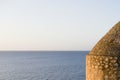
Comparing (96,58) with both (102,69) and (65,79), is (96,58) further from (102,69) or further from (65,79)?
(65,79)

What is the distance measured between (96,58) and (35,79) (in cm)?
4837

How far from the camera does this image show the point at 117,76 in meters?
8.06

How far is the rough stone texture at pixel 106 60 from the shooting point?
320 inches

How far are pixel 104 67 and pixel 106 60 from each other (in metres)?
0.25

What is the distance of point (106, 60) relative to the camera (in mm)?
8242

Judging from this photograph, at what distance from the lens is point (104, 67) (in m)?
8.25

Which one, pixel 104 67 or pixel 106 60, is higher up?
pixel 106 60

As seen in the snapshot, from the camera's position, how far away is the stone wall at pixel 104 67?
809 centimetres

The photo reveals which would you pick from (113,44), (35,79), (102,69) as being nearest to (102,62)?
(102,69)

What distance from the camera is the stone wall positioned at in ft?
26.5

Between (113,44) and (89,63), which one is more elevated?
(113,44)

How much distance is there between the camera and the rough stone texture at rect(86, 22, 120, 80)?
8.12m

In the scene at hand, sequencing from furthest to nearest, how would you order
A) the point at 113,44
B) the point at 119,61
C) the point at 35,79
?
1. the point at 35,79
2. the point at 113,44
3. the point at 119,61

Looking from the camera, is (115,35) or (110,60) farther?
(115,35)
